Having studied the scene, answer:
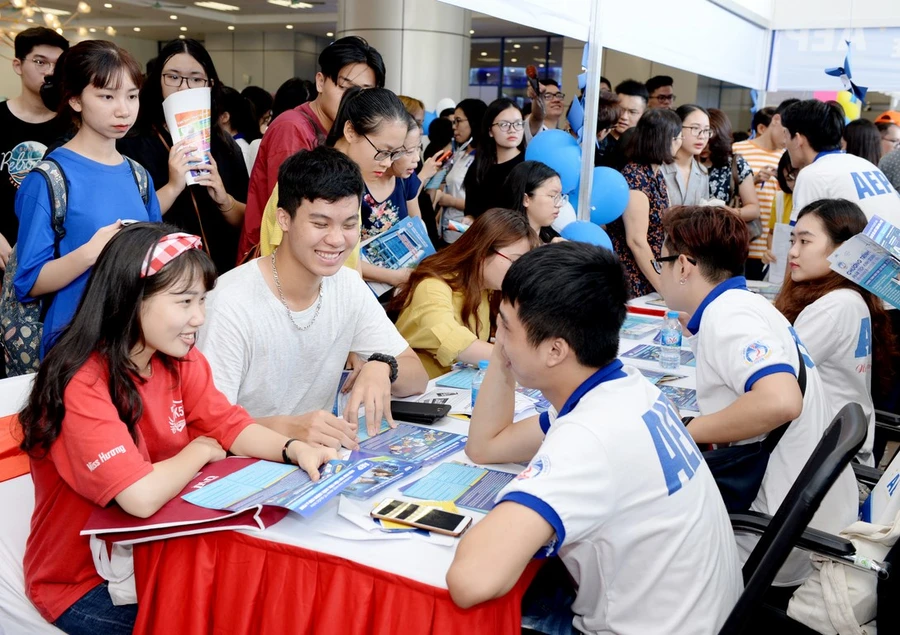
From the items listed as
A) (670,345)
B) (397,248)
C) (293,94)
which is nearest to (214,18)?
(293,94)

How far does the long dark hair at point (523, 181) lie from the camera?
3.34 metres

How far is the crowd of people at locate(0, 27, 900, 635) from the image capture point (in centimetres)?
129

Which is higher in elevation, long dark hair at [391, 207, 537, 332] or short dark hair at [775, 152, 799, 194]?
short dark hair at [775, 152, 799, 194]

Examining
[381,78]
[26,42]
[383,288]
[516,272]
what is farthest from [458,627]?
[26,42]

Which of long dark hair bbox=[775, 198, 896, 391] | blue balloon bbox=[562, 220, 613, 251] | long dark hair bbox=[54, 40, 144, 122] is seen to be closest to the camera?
long dark hair bbox=[54, 40, 144, 122]

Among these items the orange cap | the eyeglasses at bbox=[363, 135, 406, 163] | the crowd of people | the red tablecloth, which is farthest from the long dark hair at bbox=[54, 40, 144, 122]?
the orange cap

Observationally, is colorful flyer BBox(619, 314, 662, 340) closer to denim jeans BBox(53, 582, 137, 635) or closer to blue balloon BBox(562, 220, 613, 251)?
blue balloon BBox(562, 220, 613, 251)

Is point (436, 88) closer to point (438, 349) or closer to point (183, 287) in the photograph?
point (438, 349)

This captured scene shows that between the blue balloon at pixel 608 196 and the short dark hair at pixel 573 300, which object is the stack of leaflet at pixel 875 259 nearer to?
the short dark hair at pixel 573 300

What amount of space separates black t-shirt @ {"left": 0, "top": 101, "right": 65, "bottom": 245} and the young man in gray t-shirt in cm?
121

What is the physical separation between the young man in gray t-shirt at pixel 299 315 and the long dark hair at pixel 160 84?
903mm

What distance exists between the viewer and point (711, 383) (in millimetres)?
1896

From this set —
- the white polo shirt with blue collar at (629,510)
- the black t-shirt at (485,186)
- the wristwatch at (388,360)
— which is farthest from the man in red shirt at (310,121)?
the white polo shirt with blue collar at (629,510)

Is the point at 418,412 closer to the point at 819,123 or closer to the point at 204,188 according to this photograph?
the point at 204,188
